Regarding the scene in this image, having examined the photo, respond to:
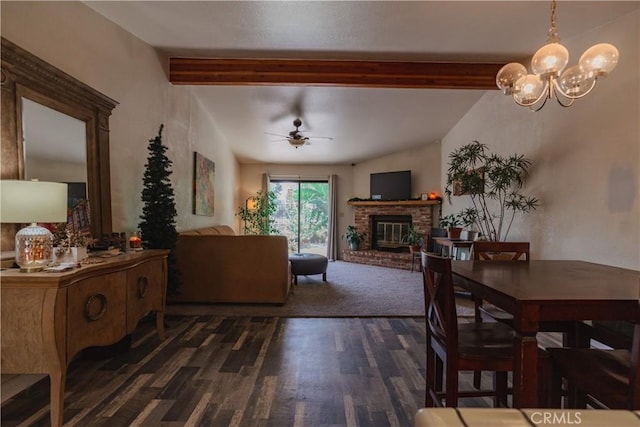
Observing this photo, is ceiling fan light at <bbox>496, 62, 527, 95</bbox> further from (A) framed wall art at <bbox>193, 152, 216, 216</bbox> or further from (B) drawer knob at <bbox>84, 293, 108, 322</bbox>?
(A) framed wall art at <bbox>193, 152, 216, 216</bbox>

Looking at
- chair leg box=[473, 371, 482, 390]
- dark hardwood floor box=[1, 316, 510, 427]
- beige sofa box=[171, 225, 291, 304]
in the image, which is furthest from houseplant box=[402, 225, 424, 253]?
chair leg box=[473, 371, 482, 390]

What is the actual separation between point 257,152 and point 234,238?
438 cm

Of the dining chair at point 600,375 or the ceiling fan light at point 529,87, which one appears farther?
the ceiling fan light at point 529,87

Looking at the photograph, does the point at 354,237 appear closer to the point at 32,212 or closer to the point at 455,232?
the point at 455,232

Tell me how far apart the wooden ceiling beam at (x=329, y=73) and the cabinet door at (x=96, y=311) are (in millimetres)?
2878

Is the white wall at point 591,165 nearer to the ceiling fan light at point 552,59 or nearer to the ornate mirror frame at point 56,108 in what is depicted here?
the ceiling fan light at point 552,59

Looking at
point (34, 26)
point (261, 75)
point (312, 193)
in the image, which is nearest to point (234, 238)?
point (261, 75)

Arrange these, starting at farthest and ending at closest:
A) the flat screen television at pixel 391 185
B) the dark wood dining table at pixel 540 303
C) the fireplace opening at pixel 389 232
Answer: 1. the fireplace opening at pixel 389 232
2. the flat screen television at pixel 391 185
3. the dark wood dining table at pixel 540 303

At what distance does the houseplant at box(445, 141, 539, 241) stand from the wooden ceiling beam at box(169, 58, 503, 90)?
100cm

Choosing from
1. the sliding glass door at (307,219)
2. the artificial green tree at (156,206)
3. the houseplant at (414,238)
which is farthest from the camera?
the sliding glass door at (307,219)

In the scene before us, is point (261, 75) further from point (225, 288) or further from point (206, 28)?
point (225, 288)

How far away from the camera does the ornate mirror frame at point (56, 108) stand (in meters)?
1.92

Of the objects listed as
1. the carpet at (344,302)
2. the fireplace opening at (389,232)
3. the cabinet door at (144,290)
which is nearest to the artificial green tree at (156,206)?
the cabinet door at (144,290)

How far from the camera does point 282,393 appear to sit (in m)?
2.06
